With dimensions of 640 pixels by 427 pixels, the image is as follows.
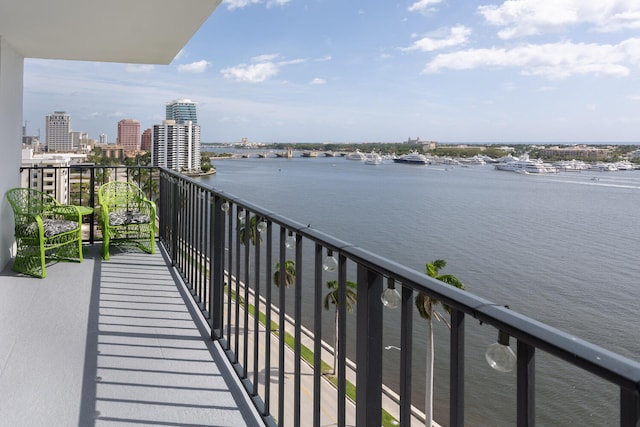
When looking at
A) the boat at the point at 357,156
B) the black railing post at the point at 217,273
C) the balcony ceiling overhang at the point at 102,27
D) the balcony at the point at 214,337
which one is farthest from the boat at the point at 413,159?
the black railing post at the point at 217,273

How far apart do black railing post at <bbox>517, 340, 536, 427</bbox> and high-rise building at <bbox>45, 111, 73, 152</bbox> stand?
127 feet

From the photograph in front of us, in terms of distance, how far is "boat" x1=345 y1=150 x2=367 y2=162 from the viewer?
86.6 metres

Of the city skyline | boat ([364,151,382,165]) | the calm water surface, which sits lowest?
the calm water surface

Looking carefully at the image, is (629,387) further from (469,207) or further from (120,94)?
(120,94)

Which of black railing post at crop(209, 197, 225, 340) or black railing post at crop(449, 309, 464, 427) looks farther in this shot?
black railing post at crop(209, 197, 225, 340)

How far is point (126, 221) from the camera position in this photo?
473 cm

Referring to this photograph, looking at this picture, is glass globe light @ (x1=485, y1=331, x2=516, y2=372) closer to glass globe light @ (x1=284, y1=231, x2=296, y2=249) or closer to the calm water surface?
glass globe light @ (x1=284, y1=231, x2=296, y2=249)

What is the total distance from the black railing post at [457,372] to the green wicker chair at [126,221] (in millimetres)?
4265

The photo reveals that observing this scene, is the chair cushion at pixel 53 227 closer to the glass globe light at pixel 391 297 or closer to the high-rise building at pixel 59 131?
the glass globe light at pixel 391 297

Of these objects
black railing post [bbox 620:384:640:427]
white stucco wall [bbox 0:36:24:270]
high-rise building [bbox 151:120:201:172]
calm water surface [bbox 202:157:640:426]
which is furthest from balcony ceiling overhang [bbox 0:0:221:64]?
high-rise building [bbox 151:120:201:172]

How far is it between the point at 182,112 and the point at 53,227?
19131mm

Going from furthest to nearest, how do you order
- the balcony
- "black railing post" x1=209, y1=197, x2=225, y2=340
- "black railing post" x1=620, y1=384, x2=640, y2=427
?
"black railing post" x1=209, y1=197, x2=225, y2=340 → the balcony → "black railing post" x1=620, y1=384, x2=640, y2=427

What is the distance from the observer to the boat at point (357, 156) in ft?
284

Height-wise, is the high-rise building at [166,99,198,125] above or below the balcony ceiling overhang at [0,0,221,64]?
above
